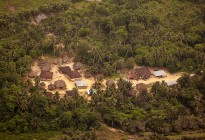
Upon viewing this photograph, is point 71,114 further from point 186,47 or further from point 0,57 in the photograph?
point 186,47

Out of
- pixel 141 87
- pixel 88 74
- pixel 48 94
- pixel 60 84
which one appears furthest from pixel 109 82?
pixel 48 94

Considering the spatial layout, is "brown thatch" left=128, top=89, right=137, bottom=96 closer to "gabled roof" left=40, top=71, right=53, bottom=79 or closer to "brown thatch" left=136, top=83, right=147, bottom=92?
"brown thatch" left=136, top=83, right=147, bottom=92

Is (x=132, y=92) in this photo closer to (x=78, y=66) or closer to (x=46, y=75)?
(x=78, y=66)

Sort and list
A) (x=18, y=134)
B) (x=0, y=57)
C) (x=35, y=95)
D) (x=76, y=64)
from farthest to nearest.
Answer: (x=76, y=64) < (x=0, y=57) < (x=35, y=95) < (x=18, y=134)

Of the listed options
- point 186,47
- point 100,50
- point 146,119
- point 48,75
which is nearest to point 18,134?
point 48,75

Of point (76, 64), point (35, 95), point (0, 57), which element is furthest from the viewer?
point (76, 64)

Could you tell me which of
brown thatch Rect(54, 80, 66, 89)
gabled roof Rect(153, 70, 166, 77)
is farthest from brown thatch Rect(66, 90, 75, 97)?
gabled roof Rect(153, 70, 166, 77)

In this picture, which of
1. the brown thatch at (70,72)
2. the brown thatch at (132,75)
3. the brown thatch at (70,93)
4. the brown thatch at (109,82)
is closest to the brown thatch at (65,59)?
the brown thatch at (70,72)

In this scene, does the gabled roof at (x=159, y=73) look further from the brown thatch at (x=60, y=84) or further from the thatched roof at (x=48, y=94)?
the thatched roof at (x=48, y=94)
